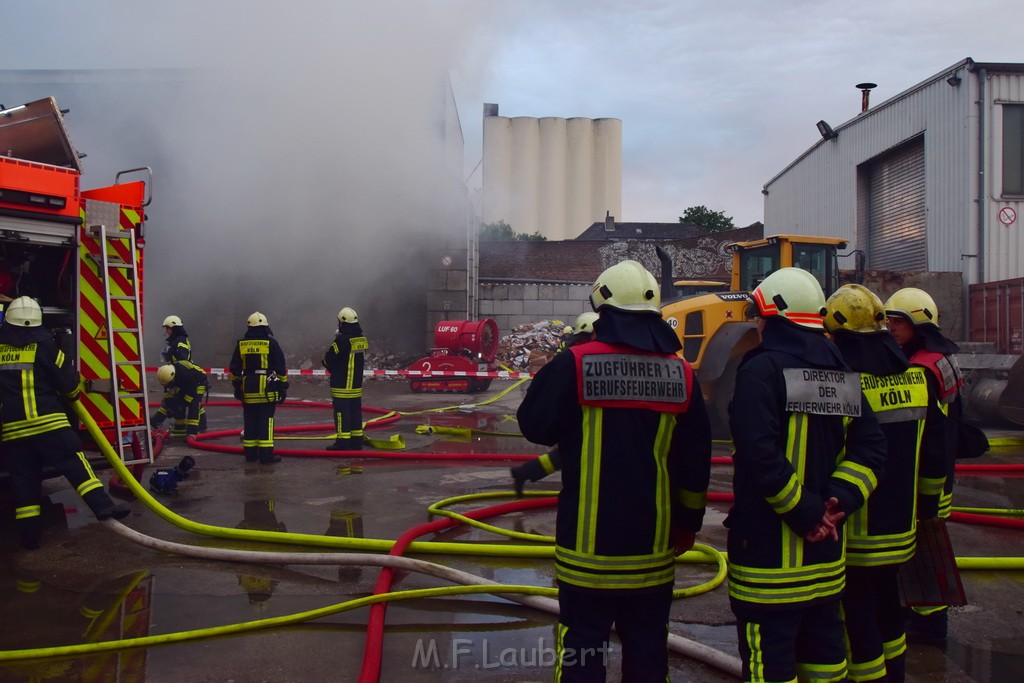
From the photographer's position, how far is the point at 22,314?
15.9 feet

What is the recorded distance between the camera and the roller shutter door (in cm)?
1416

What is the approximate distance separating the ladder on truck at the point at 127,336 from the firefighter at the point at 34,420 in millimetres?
622

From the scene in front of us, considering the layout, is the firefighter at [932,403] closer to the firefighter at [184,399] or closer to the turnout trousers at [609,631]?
the turnout trousers at [609,631]

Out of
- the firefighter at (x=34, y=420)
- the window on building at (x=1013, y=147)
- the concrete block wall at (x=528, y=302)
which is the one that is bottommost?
the firefighter at (x=34, y=420)

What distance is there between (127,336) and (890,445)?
4935 mm

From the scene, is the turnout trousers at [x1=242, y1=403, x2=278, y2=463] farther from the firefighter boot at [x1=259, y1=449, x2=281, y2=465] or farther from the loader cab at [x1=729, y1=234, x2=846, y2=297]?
the loader cab at [x1=729, y1=234, x2=846, y2=297]

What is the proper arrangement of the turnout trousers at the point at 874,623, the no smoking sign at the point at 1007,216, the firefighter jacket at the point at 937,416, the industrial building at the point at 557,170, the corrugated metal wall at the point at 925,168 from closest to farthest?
1. the turnout trousers at the point at 874,623
2. the firefighter jacket at the point at 937,416
3. the no smoking sign at the point at 1007,216
4. the corrugated metal wall at the point at 925,168
5. the industrial building at the point at 557,170

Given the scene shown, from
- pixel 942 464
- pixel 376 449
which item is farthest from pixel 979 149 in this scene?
pixel 942 464

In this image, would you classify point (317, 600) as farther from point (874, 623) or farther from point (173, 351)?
point (173, 351)

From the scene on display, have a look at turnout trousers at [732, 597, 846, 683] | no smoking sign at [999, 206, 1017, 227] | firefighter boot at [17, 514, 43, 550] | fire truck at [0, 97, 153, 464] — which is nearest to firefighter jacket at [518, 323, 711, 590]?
turnout trousers at [732, 597, 846, 683]

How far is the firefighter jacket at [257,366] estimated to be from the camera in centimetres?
754

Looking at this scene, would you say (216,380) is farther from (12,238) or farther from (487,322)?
(12,238)

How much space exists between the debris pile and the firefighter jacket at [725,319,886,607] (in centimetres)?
1667

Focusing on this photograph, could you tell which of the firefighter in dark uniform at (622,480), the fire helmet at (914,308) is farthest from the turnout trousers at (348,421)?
the firefighter in dark uniform at (622,480)
